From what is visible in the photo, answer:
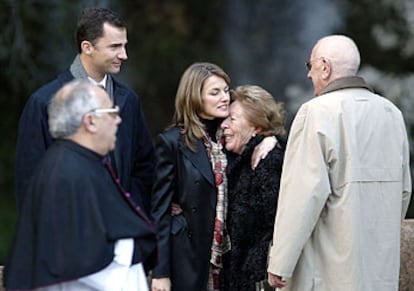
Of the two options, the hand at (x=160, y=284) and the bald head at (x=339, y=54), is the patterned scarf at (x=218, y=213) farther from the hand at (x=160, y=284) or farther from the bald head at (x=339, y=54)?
the bald head at (x=339, y=54)

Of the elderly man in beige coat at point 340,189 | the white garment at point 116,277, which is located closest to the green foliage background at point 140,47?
the elderly man in beige coat at point 340,189

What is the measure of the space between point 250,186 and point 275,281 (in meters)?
0.51

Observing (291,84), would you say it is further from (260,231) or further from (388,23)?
(260,231)

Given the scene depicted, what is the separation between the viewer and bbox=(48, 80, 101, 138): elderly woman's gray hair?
350 cm

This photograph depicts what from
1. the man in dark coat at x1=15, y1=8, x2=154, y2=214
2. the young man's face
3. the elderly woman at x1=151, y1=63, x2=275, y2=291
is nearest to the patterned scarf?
the elderly woman at x1=151, y1=63, x2=275, y2=291

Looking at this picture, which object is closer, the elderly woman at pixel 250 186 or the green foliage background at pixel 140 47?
A: the elderly woman at pixel 250 186

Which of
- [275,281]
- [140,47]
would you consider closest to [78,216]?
[275,281]

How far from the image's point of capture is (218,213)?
4680mm

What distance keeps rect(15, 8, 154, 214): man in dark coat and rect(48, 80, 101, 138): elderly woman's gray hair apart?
A: 2.53 ft

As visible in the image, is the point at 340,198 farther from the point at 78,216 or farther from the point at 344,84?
the point at 78,216

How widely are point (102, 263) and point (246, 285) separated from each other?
1281mm

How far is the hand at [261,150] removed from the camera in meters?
4.58

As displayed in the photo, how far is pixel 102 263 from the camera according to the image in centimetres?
342

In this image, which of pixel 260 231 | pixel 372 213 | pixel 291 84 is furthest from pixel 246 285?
pixel 291 84
